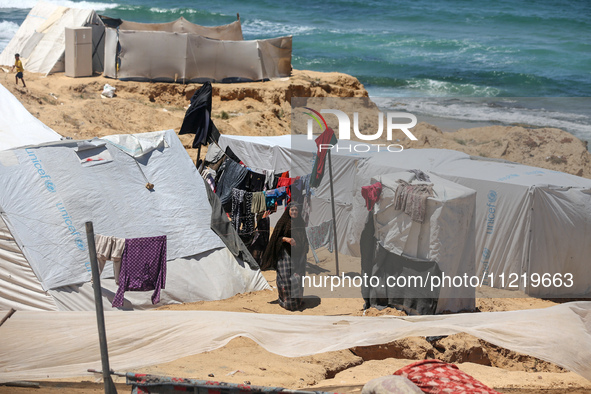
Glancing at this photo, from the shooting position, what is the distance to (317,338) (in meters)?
5.12

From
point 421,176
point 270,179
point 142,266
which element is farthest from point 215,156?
point 421,176

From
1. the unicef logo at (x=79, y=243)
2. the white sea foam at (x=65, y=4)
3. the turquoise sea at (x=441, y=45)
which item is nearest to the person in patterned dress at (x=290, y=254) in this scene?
the unicef logo at (x=79, y=243)

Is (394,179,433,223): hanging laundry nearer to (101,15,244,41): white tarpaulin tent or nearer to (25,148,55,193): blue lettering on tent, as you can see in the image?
(25,148,55,193): blue lettering on tent

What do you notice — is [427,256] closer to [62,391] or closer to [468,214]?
[468,214]

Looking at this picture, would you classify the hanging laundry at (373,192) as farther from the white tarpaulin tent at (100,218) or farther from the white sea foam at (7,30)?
the white sea foam at (7,30)

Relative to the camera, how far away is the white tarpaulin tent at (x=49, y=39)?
17141 mm

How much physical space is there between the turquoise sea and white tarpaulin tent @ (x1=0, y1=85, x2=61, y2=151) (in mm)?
17328

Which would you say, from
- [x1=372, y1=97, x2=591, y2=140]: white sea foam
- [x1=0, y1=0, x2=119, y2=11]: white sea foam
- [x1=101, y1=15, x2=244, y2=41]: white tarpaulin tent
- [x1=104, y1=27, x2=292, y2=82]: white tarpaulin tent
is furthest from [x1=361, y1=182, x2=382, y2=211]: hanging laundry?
[x1=0, y1=0, x2=119, y2=11]: white sea foam

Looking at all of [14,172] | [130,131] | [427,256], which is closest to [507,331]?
[427,256]

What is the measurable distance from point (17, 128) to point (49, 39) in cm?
1022

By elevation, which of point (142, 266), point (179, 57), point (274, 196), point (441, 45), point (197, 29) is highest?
point (197, 29)

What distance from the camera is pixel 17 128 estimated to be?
909 cm

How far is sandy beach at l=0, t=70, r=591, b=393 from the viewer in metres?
4.95

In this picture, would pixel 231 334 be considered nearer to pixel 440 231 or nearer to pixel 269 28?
pixel 440 231
